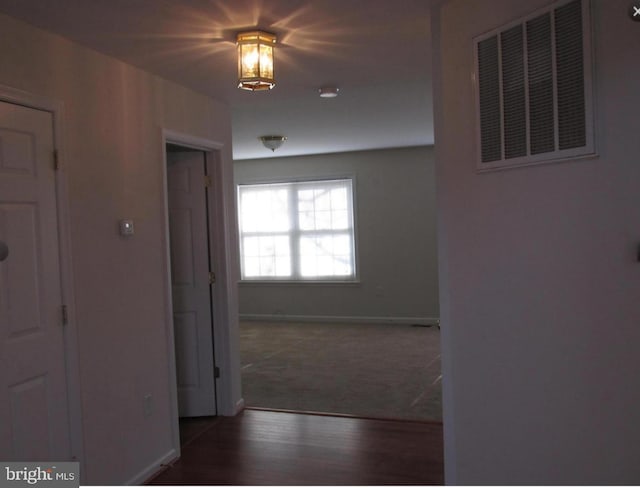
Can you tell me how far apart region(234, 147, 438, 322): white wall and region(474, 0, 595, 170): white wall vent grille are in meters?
5.38

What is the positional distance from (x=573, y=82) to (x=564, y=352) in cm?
95

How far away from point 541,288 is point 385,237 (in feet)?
18.8

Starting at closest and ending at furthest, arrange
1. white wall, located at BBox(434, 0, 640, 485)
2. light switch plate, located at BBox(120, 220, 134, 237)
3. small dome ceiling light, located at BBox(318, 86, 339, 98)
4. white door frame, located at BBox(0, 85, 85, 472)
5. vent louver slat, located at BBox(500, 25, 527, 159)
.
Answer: white wall, located at BBox(434, 0, 640, 485) → vent louver slat, located at BBox(500, 25, 527, 159) → white door frame, located at BBox(0, 85, 85, 472) → light switch plate, located at BBox(120, 220, 134, 237) → small dome ceiling light, located at BBox(318, 86, 339, 98)

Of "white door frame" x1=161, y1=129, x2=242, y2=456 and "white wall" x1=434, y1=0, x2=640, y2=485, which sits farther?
"white door frame" x1=161, y1=129, x2=242, y2=456

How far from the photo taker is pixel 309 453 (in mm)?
3543

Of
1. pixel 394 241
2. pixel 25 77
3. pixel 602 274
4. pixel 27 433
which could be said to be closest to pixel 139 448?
pixel 27 433

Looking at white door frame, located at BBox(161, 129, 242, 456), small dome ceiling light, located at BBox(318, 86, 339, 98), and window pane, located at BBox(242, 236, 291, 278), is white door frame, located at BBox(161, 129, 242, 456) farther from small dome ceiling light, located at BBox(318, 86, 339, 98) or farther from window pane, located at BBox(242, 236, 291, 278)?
window pane, located at BBox(242, 236, 291, 278)

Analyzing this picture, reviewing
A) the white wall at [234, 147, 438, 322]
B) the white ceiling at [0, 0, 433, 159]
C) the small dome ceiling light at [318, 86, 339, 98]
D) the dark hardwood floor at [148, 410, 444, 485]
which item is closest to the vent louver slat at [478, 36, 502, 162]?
the white ceiling at [0, 0, 433, 159]

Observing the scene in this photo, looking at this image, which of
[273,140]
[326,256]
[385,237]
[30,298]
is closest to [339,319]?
[326,256]

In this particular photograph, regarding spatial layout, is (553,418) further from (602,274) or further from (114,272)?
(114,272)

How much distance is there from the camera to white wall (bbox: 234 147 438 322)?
7.69m

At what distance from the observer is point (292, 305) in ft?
27.5

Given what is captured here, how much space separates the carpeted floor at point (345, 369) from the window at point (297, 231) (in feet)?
2.93

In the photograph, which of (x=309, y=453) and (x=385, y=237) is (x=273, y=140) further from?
(x=309, y=453)
